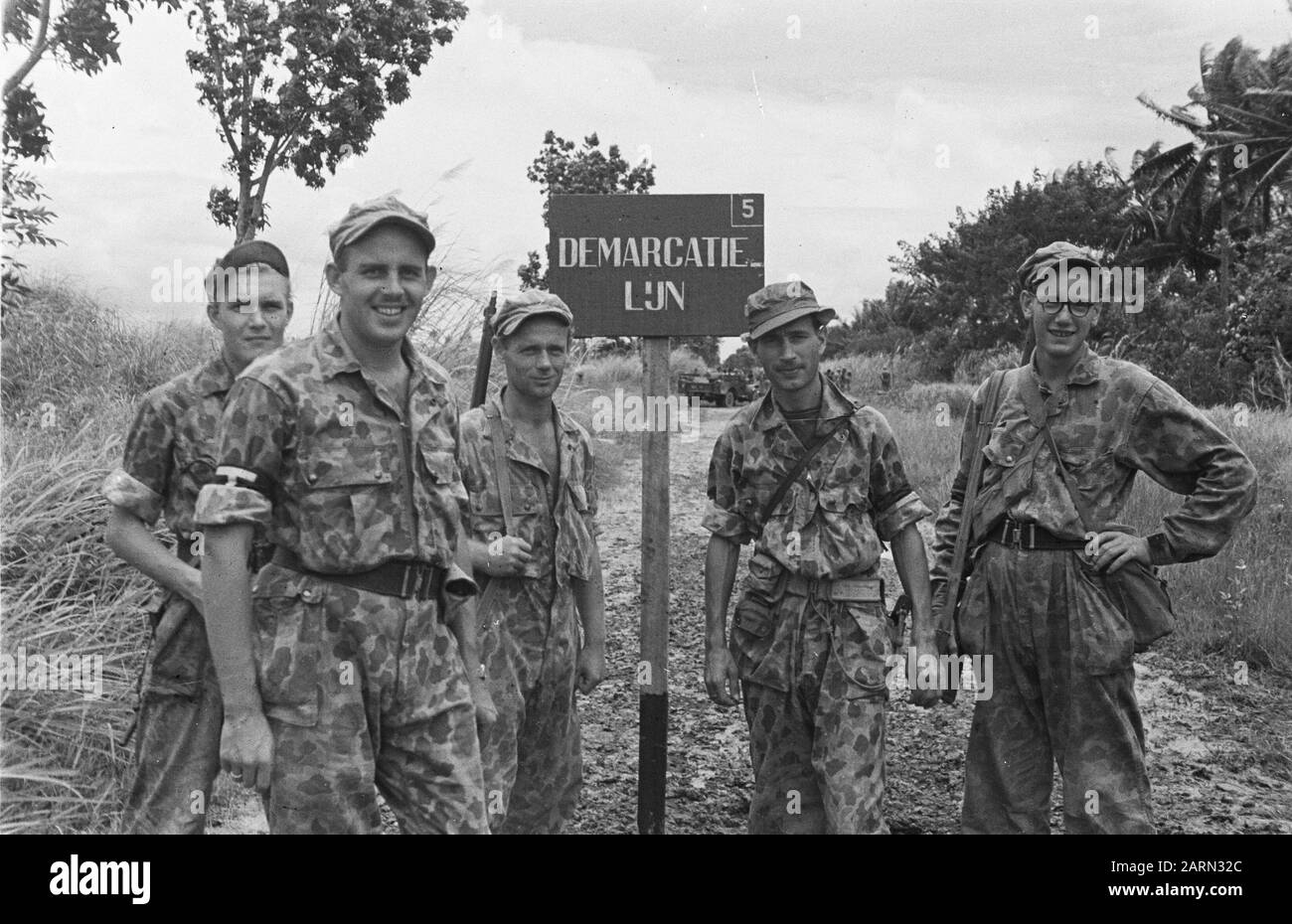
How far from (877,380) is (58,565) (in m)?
25.1

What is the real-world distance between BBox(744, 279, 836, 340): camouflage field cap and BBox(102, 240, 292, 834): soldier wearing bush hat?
160 cm

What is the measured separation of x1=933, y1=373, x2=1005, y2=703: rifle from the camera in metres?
Answer: 3.93

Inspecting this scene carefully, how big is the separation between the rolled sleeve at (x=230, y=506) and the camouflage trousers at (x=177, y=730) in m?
0.78

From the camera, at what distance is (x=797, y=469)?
377 cm

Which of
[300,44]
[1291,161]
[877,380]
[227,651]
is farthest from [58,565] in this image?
[1291,161]

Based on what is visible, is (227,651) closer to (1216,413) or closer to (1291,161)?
(1216,413)

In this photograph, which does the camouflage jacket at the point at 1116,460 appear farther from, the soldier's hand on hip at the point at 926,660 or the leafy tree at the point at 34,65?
the leafy tree at the point at 34,65

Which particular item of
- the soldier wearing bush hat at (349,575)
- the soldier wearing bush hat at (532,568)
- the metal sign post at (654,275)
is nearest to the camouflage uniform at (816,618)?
the soldier wearing bush hat at (532,568)

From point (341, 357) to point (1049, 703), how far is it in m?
2.45

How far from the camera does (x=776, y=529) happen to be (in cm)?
375

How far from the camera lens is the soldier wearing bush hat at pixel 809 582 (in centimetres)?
362

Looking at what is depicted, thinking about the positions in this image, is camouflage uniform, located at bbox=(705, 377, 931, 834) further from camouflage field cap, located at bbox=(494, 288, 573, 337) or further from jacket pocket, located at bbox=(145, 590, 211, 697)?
jacket pocket, located at bbox=(145, 590, 211, 697)

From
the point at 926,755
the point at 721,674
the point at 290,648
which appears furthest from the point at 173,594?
the point at 926,755

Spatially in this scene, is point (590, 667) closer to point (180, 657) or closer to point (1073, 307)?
point (180, 657)
